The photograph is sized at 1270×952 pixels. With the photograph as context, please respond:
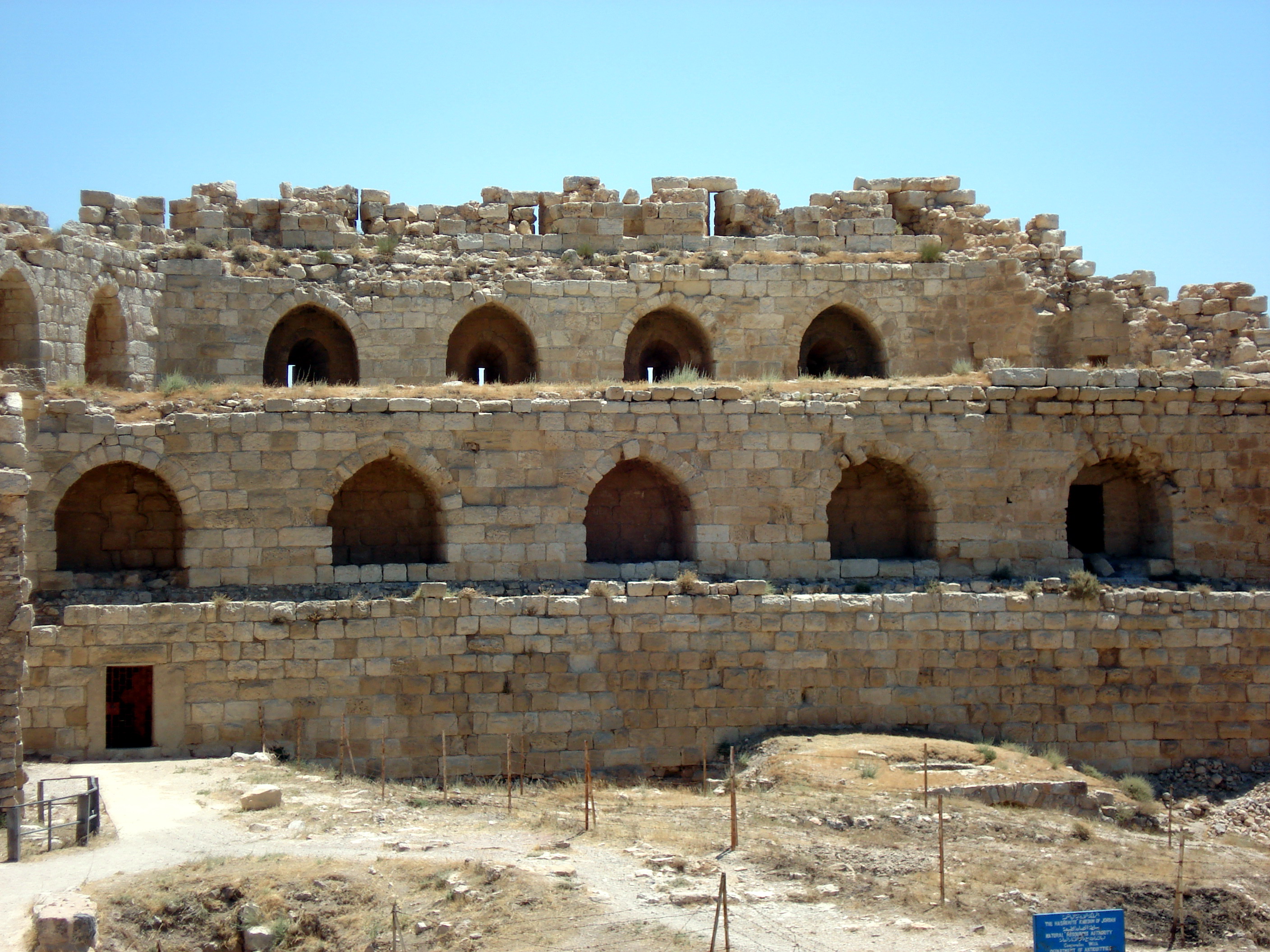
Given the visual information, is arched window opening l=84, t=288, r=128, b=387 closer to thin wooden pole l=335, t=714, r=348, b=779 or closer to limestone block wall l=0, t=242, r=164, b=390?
limestone block wall l=0, t=242, r=164, b=390

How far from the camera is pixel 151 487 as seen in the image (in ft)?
54.3

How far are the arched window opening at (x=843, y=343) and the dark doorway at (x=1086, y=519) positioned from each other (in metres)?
3.95

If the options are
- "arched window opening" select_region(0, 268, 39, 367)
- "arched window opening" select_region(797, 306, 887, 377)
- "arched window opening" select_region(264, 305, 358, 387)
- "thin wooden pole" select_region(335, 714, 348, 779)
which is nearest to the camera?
"thin wooden pole" select_region(335, 714, 348, 779)

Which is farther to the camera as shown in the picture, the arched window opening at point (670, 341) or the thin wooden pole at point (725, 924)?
the arched window opening at point (670, 341)

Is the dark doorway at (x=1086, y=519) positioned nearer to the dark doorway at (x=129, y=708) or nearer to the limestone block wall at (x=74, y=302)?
the dark doorway at (x=129, y=708)

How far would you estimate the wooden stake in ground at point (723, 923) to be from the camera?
30.2 ft

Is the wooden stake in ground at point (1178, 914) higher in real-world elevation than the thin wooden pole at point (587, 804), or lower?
lower

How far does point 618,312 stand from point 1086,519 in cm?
805

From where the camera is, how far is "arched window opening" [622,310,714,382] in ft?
69.3

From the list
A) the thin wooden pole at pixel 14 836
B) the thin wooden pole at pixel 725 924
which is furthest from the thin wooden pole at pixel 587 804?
the thin wooden pole at pixel 14 836

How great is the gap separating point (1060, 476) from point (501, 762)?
875 centimetres

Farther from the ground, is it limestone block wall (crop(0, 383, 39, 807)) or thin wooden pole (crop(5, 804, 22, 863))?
limestone block wall (crop(0, 383, 39, 807))

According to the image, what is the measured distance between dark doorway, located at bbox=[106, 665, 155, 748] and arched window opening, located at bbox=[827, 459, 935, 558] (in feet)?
31.7

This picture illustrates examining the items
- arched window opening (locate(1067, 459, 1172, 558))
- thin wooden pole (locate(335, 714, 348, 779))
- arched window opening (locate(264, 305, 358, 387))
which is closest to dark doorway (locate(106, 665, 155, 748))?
thin wooden pole (locate(335, 714, 348, 779))
